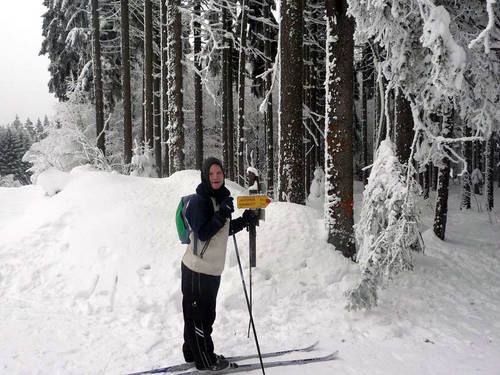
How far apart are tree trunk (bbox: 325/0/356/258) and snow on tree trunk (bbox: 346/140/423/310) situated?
2.34 ft

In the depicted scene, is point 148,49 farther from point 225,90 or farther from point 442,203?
point 442,203

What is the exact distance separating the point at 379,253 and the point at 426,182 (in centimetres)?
2315

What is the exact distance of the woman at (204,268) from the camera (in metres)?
3.51

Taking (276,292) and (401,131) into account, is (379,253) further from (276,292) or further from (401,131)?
(401,131)

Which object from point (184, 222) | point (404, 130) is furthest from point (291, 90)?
point (184, 222)

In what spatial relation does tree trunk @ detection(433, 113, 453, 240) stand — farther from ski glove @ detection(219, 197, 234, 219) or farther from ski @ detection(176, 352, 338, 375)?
ski glove @ detection(219, 197, 234, 219)

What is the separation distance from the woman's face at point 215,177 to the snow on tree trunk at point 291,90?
3.85 metres

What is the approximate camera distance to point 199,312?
354 centimetres

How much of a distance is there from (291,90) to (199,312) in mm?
5001

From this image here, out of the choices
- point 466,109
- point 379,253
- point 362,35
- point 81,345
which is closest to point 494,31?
point 466,109

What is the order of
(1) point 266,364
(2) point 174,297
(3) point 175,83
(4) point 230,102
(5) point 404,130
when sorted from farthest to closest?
(4) point 230,102 → (3) point 175,83 → (5) point 404,130 → (2) point 174,297 → (1) point 266,364

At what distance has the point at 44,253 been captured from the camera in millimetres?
6516

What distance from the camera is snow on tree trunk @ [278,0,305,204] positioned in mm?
7216

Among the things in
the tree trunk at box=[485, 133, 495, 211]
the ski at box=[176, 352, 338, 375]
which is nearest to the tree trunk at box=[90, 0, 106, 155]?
the ski at box=[176, 352, 338, 375]
